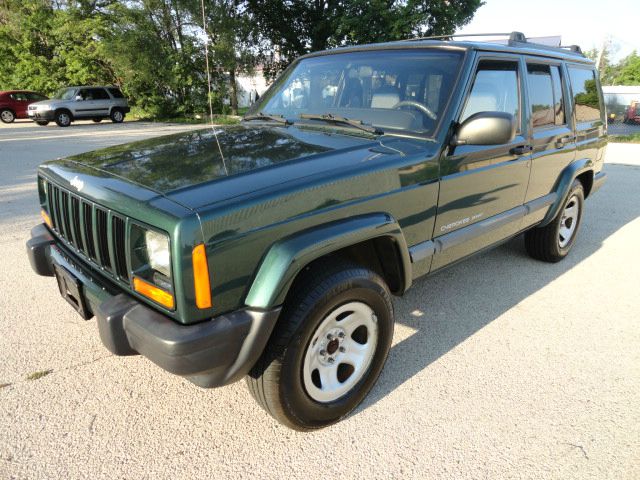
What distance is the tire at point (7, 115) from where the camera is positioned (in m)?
20.3

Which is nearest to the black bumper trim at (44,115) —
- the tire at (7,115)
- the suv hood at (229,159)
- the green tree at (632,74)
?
the tire at (7,115)

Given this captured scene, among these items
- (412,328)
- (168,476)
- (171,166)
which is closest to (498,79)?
(412,328)

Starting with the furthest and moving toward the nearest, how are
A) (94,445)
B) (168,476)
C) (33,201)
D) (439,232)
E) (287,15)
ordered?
(287,15) < (33,201) < (439,232) < (94,445) < (168,476)

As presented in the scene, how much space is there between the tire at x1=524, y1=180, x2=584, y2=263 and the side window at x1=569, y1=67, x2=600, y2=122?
0.67 metres

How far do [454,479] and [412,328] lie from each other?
1.29 m

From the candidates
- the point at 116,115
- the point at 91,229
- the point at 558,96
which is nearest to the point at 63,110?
the point at 116,115

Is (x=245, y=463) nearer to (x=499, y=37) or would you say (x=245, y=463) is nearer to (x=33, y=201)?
(x=499, y=37)

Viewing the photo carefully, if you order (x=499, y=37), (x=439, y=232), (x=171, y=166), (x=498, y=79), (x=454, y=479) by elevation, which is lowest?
(x=454, y=479)

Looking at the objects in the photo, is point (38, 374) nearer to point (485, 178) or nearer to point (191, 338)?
point (191, 338)

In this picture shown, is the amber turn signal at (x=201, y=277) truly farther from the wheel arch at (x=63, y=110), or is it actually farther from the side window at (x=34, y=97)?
the side window at (x=34, y=97)

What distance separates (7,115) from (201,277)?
78.8ft

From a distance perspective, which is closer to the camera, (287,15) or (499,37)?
(499,37)

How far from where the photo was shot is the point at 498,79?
3.11 metres

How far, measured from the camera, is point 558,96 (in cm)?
385
